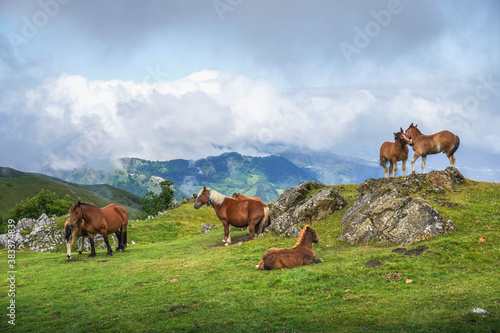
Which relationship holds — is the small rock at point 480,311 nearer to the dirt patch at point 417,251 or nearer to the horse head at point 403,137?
the dirt patch at point 417,251

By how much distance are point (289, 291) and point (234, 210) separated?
13.8m

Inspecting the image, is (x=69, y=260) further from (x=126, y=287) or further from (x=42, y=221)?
(x=42, y=221)

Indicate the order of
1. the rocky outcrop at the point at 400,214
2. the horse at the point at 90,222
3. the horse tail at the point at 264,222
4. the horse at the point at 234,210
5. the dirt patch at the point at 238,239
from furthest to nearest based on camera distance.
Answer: the dirt patch at the point at 238,239 → the horse tail at the point at 264,222 → the horse at the point at 234,210 → the horse at the point at 90,222 → the rocky outcrop at the point at 400,214

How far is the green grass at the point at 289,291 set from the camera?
9.78m

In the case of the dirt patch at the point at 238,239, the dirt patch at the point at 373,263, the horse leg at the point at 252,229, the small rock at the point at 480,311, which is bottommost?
the small rock at the point at 480,311

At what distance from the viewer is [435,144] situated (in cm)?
2747

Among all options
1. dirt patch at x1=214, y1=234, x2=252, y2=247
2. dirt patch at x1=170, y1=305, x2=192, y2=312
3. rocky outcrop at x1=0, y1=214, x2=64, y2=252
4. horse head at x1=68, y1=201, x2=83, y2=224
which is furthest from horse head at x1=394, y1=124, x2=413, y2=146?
rocky outcrop at x1=0, y1=214, x2=64, y2=252

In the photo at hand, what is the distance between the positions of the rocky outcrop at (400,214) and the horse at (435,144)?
2.05m

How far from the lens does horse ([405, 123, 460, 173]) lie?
1053 inches

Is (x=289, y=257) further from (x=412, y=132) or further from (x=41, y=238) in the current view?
(x=41, y=238)

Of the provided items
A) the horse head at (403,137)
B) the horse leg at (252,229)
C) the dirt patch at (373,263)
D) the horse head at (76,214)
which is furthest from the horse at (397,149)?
the horse head at (76,214)

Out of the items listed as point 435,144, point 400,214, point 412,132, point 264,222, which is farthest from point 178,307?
point 412,132

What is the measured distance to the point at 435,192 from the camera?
23297 millimetres

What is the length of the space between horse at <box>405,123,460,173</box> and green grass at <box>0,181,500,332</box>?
18.8 ft
